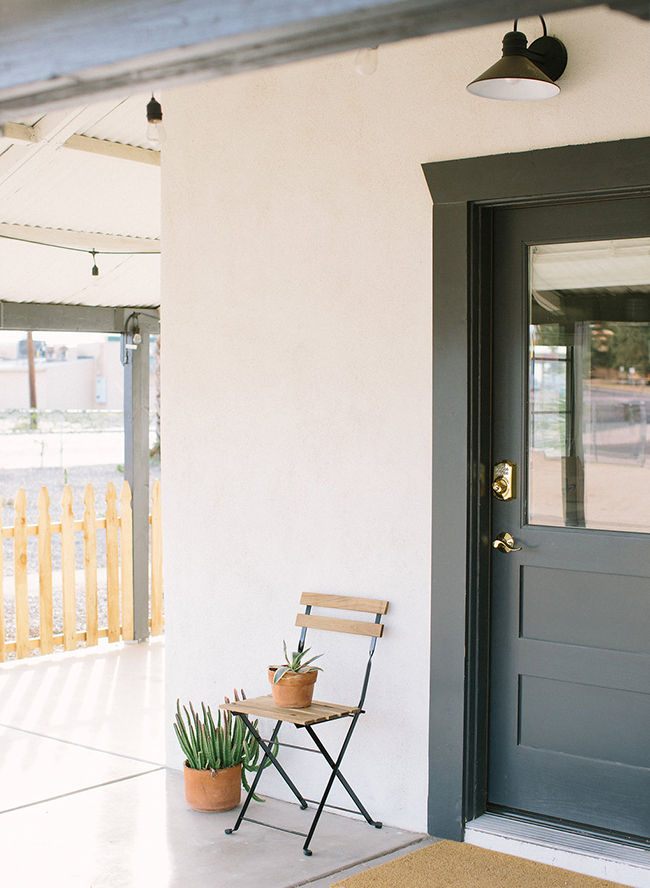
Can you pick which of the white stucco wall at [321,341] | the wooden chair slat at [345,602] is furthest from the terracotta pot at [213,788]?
the wooden chair slat at [345,602]

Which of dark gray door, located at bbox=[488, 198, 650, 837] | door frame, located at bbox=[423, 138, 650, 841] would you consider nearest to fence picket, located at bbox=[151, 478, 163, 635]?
door frame, located at bbox=[423, 138, 650, 841]

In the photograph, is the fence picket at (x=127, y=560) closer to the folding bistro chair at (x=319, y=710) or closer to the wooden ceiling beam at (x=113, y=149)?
the wooden ceiling beam at (x=113, y=149)

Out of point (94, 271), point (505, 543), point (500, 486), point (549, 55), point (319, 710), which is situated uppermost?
point (549, 55)

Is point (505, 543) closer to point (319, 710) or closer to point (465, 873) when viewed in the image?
point (319, 710)

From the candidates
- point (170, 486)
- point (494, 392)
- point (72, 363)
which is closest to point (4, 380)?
point (72, 363)

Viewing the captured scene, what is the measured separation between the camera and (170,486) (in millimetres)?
4371

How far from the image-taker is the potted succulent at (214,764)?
12.4 ft

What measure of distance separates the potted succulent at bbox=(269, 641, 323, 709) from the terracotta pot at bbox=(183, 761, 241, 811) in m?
0.45

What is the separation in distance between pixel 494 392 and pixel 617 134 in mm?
1017

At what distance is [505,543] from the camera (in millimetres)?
3539

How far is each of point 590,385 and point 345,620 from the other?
1.36m

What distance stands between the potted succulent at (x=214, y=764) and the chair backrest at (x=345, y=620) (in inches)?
15.9

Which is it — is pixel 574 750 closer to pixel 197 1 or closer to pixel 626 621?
pixel 626 621

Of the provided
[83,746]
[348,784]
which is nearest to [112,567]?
[83,746]
